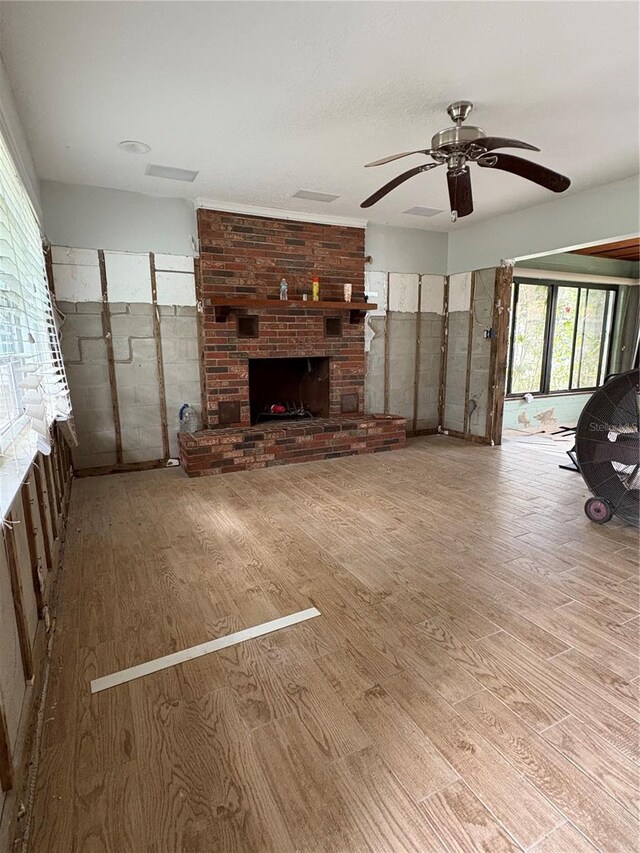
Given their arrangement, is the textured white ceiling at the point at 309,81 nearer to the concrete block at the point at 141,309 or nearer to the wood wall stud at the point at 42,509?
the concrete block at the point at 141,309

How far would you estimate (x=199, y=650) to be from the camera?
1.88 m

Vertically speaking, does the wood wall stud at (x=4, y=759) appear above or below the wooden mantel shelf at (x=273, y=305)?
below

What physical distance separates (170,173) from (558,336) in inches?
231

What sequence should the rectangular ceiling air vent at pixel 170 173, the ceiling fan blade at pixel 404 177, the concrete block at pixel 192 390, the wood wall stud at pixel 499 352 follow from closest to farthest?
the ceiling fan blade at pixel 404 177 < the rectangular ceiling air vent at pixel 170 173 < the concrete block at pixel 192 390 < the wood wall stud at pixel 499 352

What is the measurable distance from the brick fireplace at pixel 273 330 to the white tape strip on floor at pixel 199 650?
2.52 m

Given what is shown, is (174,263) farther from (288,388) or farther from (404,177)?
(404,177)

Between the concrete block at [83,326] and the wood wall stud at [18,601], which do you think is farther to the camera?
the concrete block at [83,326]

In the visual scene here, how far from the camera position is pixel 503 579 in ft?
7.89

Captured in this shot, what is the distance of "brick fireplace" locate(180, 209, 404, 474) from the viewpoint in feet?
15.1

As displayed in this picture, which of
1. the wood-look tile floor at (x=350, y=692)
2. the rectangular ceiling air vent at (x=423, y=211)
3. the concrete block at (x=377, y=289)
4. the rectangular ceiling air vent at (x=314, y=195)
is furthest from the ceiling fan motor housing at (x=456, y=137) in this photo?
the concrete block at (x=377, y=289)

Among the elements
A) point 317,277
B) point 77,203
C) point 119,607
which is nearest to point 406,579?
point 119,607

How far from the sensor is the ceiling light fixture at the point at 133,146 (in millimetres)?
3172

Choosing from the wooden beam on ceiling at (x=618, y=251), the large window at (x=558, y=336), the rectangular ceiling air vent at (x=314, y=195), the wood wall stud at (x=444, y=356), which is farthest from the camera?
the large window at (x=558, y=336)

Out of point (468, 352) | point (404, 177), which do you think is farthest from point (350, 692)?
point (468, 352)
